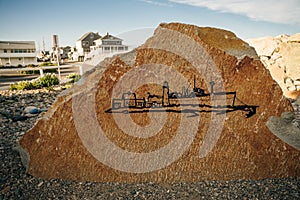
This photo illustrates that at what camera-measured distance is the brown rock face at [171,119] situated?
2.59m

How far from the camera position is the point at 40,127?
260cm

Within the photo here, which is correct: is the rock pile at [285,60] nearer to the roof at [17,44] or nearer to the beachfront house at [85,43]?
the roof at [17,44]

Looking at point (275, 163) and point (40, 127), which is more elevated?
point (40, 127)

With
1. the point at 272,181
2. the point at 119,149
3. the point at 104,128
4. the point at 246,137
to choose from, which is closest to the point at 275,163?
the point at 272,181

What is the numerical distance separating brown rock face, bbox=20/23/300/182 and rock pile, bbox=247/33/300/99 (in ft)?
16.3

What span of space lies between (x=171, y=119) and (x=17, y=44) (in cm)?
3130

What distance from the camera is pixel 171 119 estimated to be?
8.73ft

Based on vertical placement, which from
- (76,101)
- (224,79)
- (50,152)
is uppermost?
(224,79)

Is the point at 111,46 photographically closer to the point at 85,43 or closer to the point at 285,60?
the point at 285,60

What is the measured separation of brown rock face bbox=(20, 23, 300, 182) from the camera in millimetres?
2586

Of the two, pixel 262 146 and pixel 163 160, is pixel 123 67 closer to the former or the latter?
pixel 163 160

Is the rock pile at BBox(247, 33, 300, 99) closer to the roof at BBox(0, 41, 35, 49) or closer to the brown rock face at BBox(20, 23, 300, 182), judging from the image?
the brown rock face at BBox(20, 23, 300, 182)

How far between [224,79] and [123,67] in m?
1.10

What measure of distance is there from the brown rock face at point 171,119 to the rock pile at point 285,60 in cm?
497
